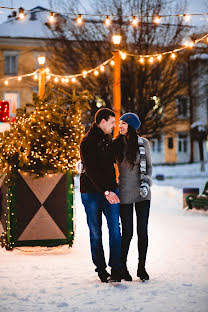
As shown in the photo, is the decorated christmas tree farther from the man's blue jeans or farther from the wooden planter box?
the man's blue jeans

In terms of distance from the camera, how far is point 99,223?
21.2 feet

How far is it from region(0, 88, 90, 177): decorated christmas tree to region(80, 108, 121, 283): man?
2061 millimetres

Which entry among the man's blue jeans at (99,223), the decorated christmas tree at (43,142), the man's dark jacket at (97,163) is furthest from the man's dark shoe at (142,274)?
the decorated christmas tree at (43,142)

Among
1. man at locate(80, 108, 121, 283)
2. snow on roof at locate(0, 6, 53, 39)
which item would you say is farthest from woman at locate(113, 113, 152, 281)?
snow on roof at locate(0, 6, 53, 39)

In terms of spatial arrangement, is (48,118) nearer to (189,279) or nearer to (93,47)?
(189,279)

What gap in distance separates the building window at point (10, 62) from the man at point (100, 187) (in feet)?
139

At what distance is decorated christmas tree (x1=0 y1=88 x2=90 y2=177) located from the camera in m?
8.40

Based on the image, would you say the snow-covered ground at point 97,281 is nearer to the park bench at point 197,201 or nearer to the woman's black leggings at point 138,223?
the woman's black leggings at point 138,223

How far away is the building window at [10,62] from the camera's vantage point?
4741 centimetres

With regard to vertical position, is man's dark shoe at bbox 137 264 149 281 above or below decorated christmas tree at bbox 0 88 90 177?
below

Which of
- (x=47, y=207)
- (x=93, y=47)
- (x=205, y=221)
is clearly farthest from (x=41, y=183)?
(x=93, y=47)

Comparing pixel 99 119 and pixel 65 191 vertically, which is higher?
pixel 99 119

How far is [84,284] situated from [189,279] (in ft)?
4.05

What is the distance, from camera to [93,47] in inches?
935
